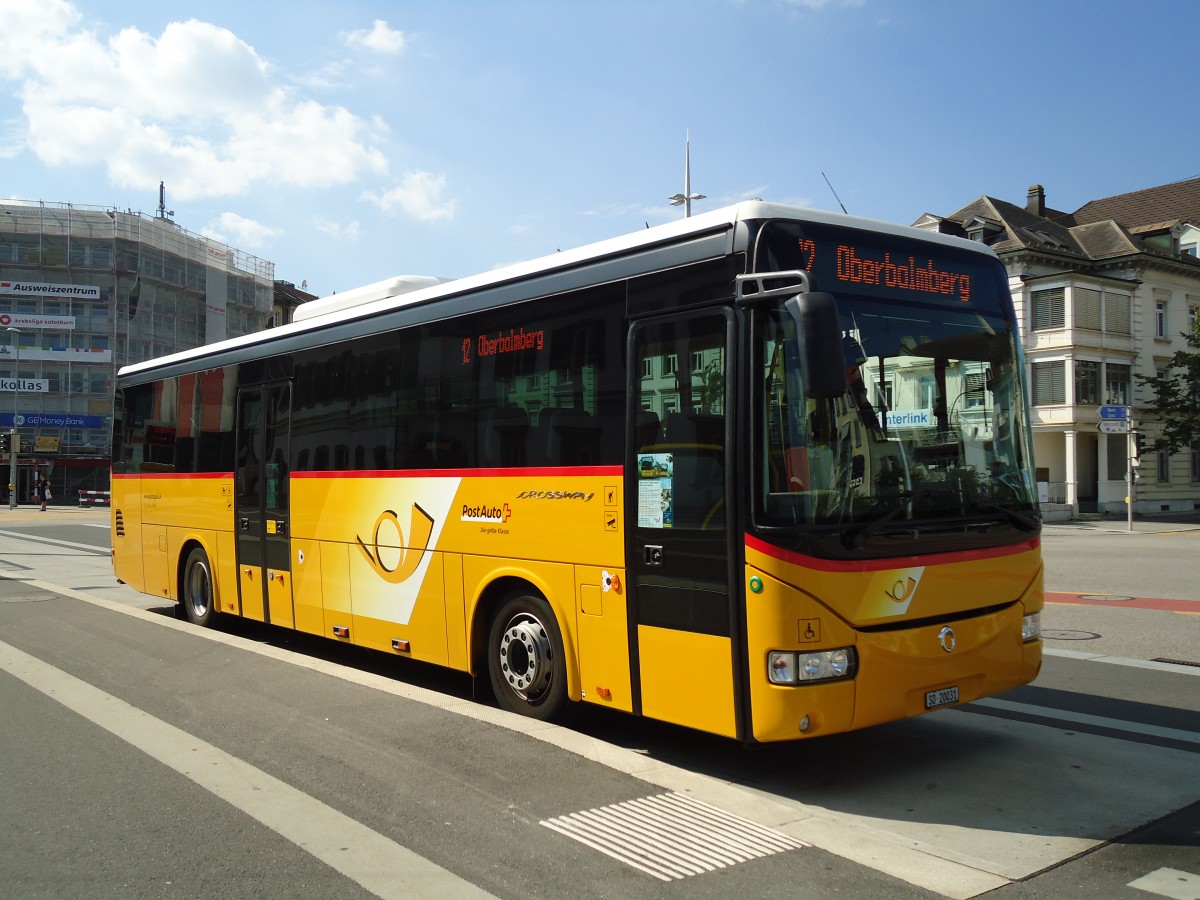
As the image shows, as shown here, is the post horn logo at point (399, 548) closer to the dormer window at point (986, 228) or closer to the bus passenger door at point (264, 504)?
the bus passenger door at point (264, 504)

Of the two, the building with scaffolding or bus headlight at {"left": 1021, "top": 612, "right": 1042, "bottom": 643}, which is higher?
the building with scaffolding

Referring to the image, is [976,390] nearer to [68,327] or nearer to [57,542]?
[57,542]

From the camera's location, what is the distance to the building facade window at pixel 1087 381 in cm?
4433

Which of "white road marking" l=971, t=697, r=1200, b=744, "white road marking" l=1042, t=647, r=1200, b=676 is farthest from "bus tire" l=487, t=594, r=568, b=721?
"white road marking" l=1042, t=647, r=1200, b=676

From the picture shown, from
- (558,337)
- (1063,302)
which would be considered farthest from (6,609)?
(1063,302)

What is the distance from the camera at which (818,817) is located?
5266 millimetres

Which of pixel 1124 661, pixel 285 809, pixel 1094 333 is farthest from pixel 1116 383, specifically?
pixel 285 809

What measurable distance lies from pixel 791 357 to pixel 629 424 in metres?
1.20

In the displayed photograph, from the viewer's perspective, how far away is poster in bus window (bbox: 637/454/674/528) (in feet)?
19.4

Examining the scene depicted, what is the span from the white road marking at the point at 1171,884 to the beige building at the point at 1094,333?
131 ft

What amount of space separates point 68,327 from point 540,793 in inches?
2520

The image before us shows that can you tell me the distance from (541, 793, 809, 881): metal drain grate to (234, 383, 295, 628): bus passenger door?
5.57 meters

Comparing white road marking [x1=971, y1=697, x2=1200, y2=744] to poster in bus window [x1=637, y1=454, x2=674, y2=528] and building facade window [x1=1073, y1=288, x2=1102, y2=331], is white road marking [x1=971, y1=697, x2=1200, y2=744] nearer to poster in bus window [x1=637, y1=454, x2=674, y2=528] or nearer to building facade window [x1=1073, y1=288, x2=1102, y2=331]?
poster in bus window [x1=637, y1=454, x2=674, y2=528]

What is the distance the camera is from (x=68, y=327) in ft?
200
